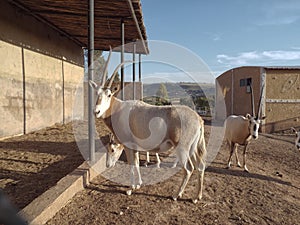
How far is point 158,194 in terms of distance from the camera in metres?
3.72

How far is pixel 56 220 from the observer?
2.78 metres

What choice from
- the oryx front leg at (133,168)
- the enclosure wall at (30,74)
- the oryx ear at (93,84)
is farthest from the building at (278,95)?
the oryx ear at (93,84)

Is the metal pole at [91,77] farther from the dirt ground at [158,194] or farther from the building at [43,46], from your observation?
the building at [43,46]

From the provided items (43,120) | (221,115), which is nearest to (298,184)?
(43,120)

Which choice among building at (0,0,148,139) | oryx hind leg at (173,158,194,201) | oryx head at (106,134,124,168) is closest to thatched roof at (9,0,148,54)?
building at (0,0,148,139)

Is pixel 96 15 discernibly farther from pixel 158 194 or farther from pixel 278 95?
pixel 278 95

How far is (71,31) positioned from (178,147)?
841cm

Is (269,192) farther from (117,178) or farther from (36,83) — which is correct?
(36,83)

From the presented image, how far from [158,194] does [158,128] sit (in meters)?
1.11

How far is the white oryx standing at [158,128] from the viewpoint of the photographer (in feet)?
11.7

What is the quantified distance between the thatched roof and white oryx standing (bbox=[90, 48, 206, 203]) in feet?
9.28

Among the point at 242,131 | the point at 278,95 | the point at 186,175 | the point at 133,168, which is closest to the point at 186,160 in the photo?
the point at 186,175

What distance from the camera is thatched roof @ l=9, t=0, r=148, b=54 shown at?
6009 mm

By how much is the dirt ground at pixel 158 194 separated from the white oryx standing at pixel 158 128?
13.8 inches
